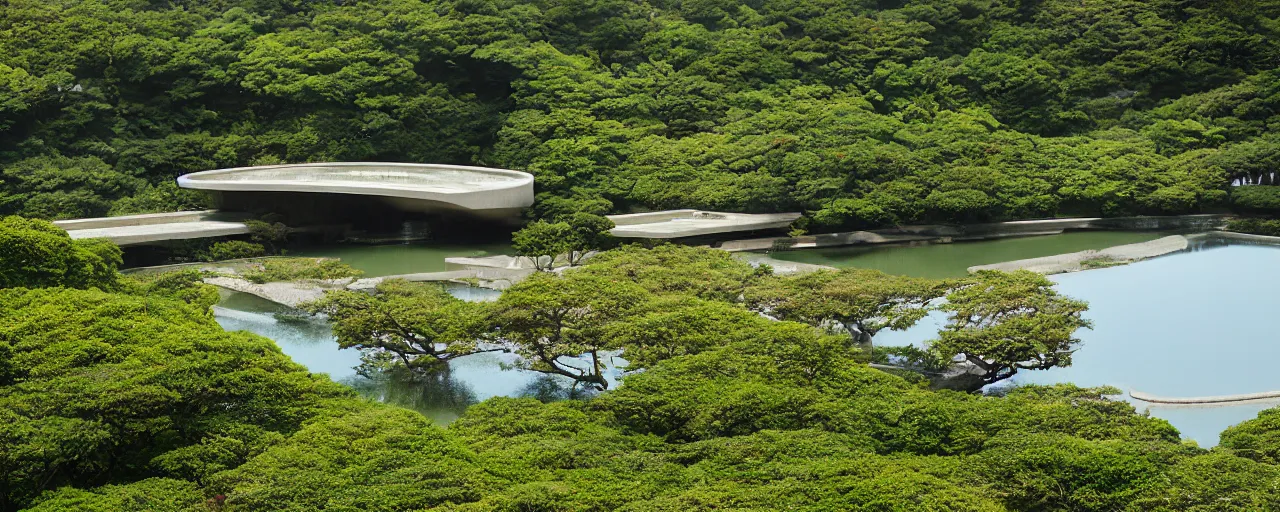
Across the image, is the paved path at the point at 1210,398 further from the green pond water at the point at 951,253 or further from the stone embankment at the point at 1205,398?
the green pond water at the point at 951,253

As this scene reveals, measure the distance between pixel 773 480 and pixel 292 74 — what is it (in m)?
21.9

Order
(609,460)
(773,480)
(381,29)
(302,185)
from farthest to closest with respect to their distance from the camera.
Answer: (381,29) < (302,185) < (609,460) < (773,480)

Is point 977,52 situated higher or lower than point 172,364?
higher

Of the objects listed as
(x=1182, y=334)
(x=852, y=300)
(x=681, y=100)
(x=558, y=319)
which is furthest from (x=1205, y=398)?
(x=681, y=100)

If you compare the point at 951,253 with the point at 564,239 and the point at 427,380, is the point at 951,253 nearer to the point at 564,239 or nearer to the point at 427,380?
the point at 564,239

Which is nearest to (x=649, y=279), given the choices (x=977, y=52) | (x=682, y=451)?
(x=682, y=451)

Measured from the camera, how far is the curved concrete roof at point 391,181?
23.4 metres

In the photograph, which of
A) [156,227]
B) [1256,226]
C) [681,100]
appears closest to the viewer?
[156,227]

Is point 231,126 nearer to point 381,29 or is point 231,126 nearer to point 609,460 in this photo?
point 381,29

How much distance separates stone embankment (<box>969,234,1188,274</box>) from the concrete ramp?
1382 centimetres

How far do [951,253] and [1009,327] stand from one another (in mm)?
9709

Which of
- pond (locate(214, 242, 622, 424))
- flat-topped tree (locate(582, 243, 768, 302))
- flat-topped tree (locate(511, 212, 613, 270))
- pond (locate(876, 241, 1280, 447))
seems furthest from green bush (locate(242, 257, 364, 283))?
pond (locate(876, 241, 1280, 447))

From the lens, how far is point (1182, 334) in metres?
17.1

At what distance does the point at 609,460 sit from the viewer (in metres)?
10.2
